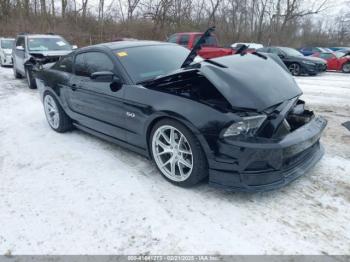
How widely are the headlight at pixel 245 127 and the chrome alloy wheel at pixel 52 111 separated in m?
3.39

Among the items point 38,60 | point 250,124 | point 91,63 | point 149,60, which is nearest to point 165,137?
point 250,124

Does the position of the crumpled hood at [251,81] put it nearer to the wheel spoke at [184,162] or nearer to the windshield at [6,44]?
the wheel spoke at [184,162]

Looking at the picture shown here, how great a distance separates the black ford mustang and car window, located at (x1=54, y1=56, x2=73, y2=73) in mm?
545

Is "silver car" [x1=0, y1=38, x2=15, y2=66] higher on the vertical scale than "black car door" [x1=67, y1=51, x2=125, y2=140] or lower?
higher

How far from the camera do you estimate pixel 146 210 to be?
279 cm

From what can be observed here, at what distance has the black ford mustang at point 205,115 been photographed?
2.67 metres

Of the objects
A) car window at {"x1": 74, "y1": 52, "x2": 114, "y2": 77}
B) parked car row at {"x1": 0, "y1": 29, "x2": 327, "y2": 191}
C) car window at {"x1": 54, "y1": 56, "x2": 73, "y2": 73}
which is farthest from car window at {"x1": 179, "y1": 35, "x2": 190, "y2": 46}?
car window at {"x1": 74, "y1": 52, "x2": 114, "y2": 77}

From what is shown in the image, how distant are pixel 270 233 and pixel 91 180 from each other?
6.70 feet

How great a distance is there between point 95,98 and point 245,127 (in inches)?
87.3

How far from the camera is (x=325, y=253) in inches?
86.7

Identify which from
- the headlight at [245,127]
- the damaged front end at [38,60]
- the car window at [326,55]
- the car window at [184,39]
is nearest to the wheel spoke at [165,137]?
the headlight at [245,127]

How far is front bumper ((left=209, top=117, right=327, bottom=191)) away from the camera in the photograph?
8.50ft

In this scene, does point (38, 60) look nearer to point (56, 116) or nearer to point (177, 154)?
point (56, 116)

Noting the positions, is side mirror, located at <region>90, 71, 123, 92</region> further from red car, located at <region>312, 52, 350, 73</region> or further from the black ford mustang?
red car, located at <region>312, 52, 350, 73</region>
